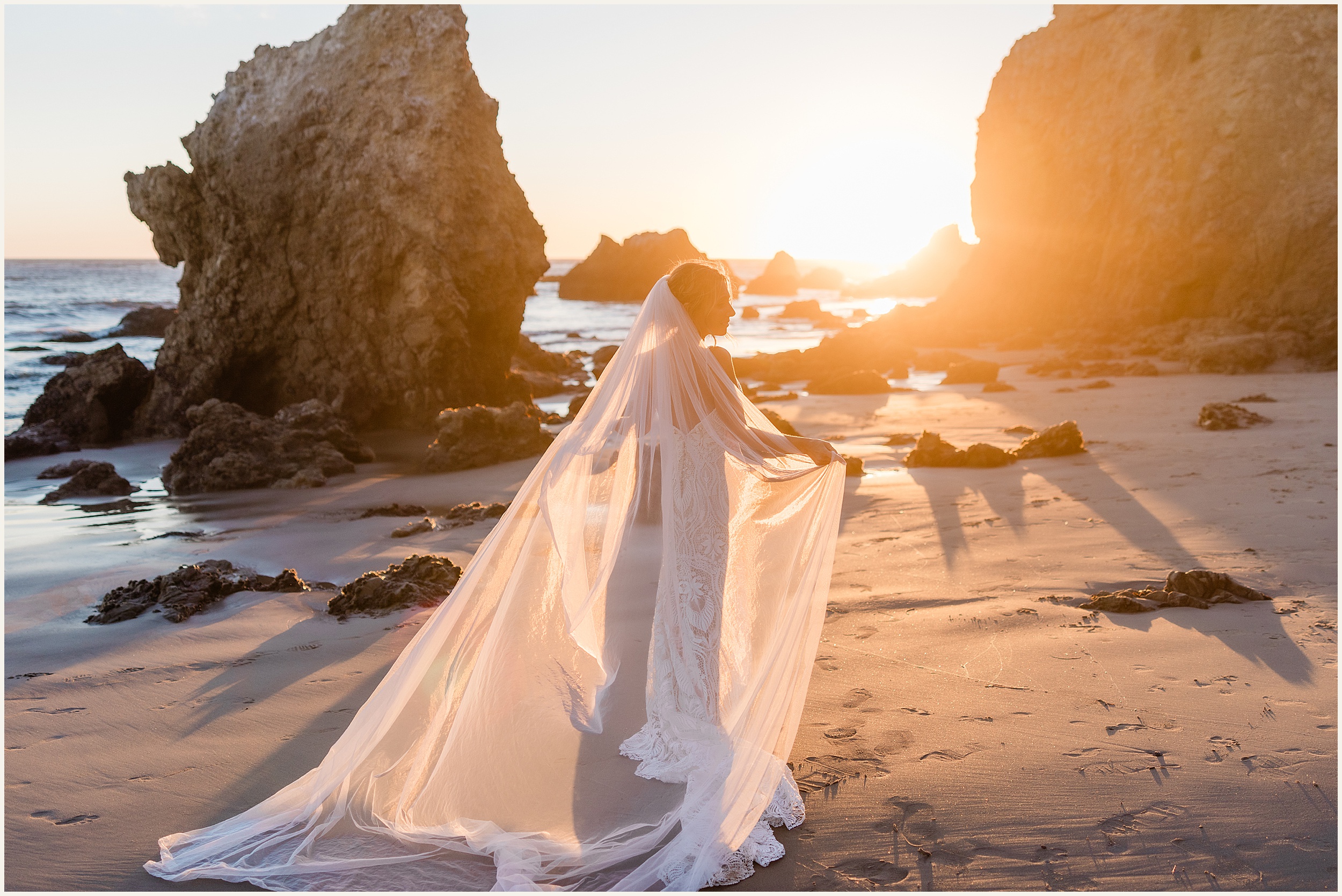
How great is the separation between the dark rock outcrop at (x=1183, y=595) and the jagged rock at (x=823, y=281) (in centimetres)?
7440

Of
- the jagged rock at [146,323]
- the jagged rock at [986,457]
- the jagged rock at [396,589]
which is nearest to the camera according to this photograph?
the jagged rock at [396,589]

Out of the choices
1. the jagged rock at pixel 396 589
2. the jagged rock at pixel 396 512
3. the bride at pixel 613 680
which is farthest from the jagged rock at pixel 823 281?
the bride at pixel 613 680

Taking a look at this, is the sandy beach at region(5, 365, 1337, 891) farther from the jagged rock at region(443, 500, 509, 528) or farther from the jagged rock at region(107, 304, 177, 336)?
the jagged rock at region(107, 304, 177, 336)

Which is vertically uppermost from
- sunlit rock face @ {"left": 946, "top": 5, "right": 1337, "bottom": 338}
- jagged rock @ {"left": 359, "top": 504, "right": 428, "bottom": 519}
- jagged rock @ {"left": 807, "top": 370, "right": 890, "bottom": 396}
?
sunlit rock face @ {"left": 946, "top": 5, "right": 1337, "bottom": 338}

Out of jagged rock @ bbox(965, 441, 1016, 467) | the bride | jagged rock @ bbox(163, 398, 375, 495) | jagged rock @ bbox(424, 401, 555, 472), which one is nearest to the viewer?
the bride

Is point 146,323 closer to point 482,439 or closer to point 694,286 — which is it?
point 482,439

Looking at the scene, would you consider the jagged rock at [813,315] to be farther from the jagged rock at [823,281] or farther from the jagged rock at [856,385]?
the jagged rock at [823,281]

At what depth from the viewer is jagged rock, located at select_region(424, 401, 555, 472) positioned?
9523 mm

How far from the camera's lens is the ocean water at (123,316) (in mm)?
20297

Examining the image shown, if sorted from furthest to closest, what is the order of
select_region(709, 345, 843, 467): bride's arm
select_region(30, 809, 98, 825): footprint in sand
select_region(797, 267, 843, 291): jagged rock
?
select_region(797, 267, 843, 291): jagged rock → select_region(709, 345, 843, 467): bride's arm → select_region(30, 809, 98, 825): footprint in sand

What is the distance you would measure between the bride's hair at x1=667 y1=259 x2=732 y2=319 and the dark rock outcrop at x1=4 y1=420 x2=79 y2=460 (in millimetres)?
10794

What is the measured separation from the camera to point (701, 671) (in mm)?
3092

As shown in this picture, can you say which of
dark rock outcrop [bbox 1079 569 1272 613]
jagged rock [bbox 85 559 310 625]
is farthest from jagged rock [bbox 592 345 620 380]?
dark rock outcrop [bbox 1079 569 1272 613]

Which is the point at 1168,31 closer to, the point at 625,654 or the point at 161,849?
the point at 625,654
